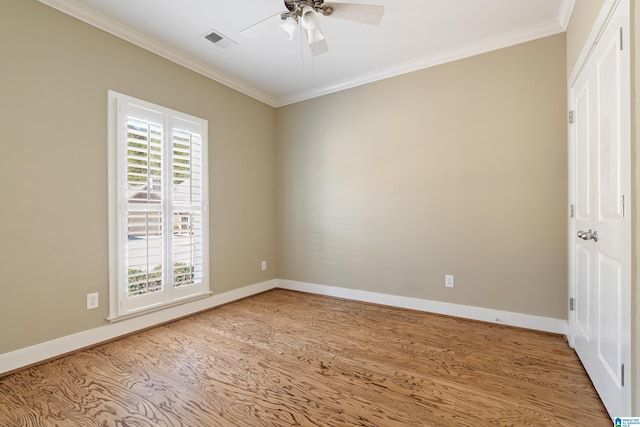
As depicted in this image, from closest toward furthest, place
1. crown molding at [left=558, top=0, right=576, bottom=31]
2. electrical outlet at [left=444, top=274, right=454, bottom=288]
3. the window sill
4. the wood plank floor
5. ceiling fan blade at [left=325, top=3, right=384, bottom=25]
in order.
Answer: the wood plank floor → ceiling fan blade at [left=325, top=3, right=384, bottom=25] → crown molding at [left=558, top=0, right=576, bottom=31] → the window sill → electrical outlet at [left=444, top=274, right=454, bottom=288]

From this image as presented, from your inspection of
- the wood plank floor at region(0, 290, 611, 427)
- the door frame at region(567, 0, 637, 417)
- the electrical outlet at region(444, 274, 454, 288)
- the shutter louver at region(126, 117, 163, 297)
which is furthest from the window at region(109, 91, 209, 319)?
the door frame at region(567, 0, 637, 417)

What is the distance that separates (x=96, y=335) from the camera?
2477 mm

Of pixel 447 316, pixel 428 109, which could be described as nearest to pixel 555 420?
pixel 447 316

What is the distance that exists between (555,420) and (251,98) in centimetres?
429

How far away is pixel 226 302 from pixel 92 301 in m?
1.45

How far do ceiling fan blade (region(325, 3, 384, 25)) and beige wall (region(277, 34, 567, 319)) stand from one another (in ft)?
4.84

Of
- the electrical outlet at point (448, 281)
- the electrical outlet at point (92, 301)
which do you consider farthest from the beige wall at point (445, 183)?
the electrical outlet at point (92, 301)

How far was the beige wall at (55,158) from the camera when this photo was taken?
6.75ft

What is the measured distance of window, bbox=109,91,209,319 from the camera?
8.50ft

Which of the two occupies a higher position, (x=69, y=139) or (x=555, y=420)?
(x=69, y=139)

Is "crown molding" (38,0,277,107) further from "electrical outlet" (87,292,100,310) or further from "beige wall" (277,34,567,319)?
"electrical outlet" (87,292,100,310)

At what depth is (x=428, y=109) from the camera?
323cm

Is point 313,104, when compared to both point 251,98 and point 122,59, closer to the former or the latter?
point 251,98

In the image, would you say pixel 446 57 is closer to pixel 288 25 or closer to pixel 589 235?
pixel 288 25
